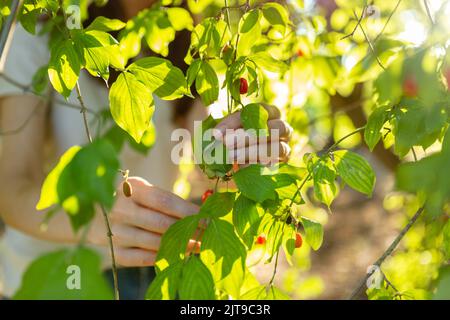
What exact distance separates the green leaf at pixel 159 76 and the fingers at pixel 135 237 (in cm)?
24

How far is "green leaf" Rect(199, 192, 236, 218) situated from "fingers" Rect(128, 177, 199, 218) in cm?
12

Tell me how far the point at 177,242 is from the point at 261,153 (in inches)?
6.4

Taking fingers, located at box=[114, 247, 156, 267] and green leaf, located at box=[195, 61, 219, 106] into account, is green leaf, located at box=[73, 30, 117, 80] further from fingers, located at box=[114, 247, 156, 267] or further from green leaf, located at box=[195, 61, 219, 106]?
fingers, located at box=[114, 247, 156, 267]

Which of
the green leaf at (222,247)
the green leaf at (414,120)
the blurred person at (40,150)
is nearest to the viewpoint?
the green leaf at (414,120)

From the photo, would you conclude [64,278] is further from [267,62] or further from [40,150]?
[40,150]

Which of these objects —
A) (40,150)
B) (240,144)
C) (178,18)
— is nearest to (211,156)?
(240,144)

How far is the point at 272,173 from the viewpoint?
2.03ft

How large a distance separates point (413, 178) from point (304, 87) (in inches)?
42.1

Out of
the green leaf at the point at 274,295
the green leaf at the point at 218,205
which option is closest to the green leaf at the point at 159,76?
the green leaf at the point at 218,205

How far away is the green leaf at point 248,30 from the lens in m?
0.66

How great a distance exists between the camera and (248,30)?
2.18ft

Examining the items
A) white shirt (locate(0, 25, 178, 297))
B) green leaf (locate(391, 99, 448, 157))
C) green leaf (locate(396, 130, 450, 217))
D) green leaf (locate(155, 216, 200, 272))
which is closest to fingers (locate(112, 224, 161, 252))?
green leaf (locate(155, 216, 200, 272))

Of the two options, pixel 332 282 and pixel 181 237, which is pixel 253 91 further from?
pixel 332 282

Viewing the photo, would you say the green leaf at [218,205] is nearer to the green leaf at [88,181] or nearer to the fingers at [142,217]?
the fingers at [142,217]
